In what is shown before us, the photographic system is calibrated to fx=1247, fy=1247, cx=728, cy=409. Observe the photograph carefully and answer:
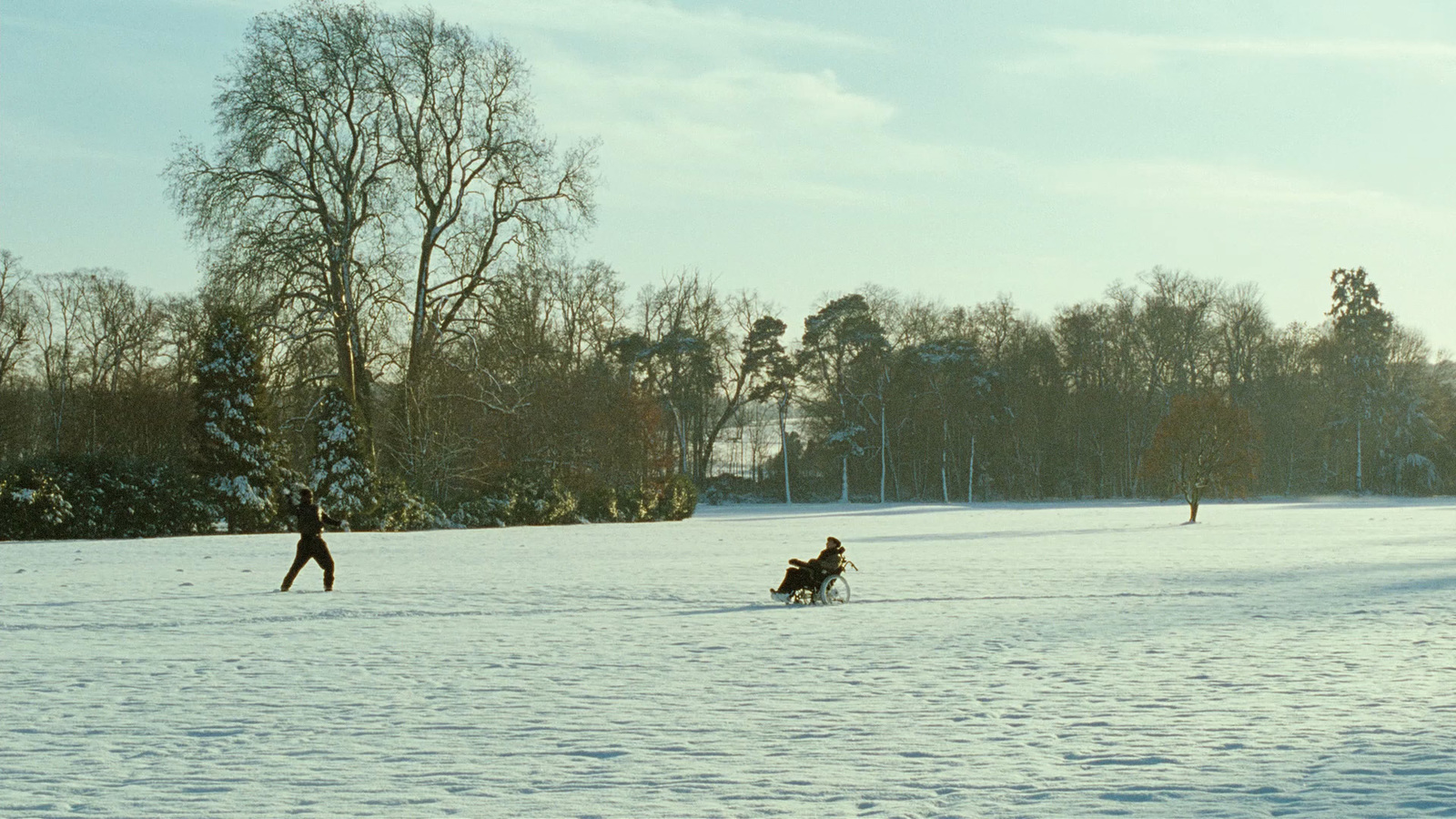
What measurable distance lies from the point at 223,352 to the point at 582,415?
50.4ft

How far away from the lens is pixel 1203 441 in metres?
47.8

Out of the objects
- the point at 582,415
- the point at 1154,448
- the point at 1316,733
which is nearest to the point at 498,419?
the point at 582,415

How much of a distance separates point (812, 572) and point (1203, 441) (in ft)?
118

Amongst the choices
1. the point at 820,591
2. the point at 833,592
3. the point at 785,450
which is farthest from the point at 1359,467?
the point at 820,591

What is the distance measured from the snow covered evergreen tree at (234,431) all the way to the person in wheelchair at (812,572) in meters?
21.5

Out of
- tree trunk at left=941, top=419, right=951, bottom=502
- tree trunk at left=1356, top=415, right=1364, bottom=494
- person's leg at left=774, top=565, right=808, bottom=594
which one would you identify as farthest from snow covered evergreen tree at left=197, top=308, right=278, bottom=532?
tree trunk at left=1356, top=415, right=1364, bottom=494

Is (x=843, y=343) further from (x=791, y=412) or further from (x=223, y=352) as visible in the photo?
(x=223, y=352)

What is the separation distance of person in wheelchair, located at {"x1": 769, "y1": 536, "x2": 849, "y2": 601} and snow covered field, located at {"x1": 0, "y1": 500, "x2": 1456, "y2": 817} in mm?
472

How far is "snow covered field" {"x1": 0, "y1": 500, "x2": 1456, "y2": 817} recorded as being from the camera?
645 cm

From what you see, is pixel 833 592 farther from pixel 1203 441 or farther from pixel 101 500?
pixel 1203 441

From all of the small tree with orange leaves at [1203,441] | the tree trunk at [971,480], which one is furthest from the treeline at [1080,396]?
the small tree with orange leaves at [1203,441]

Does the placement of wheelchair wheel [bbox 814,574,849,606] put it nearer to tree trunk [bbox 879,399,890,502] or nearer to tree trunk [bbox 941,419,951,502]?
tree trunk [bbox 879,399,890,502]

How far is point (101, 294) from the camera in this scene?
66.3 meters

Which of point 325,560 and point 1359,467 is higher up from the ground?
point 1359,467
